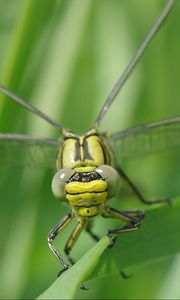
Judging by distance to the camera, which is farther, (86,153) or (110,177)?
(86,153)

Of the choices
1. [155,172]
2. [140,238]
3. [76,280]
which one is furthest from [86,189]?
[155,172]

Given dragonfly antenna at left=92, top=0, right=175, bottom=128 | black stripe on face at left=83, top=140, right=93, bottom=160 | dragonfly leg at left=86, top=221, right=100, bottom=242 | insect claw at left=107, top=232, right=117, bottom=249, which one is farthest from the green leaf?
dragonfly antenna at left=92, top=0, right=175, bottom=128

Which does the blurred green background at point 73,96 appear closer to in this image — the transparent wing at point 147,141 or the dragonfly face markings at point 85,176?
the transparent wing at point 147,141

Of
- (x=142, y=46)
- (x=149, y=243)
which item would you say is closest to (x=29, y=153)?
(x=142, y=46)

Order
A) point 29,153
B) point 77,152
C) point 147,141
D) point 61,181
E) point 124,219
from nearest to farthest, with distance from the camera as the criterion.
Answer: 1. point 61,181
2. point 124,219
3. point 77,152
4. point 147,141
5. point 29,153

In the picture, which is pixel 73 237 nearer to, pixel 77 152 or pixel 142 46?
pixel 77 152

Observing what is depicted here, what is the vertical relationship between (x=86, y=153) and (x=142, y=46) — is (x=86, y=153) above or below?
below
